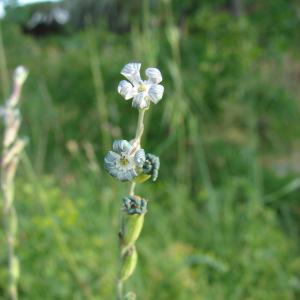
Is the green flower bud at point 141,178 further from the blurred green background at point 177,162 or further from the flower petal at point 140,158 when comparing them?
the blurred green background at point 177,162

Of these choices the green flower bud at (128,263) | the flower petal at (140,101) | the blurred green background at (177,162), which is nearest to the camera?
the flower petal at (140,101)

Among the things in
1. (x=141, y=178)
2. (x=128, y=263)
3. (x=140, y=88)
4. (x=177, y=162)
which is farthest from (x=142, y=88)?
(x=177, y=162)

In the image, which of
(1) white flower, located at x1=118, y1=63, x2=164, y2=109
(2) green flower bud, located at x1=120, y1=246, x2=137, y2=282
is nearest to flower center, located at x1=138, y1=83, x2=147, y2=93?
(1) white flower, located at x1=118, y1=63, x2=164, y2=109

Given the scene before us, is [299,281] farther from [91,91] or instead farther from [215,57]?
[91,91]

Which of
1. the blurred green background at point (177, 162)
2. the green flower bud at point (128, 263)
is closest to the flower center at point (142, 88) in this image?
the green flower bud at point (128, 263)

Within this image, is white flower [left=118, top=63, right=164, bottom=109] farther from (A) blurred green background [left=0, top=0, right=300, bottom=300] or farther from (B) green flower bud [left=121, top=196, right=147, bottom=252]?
(A) blurred green background [left=0, top=0, right=300, bottom=300]

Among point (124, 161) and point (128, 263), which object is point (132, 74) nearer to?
point (124, 161)
